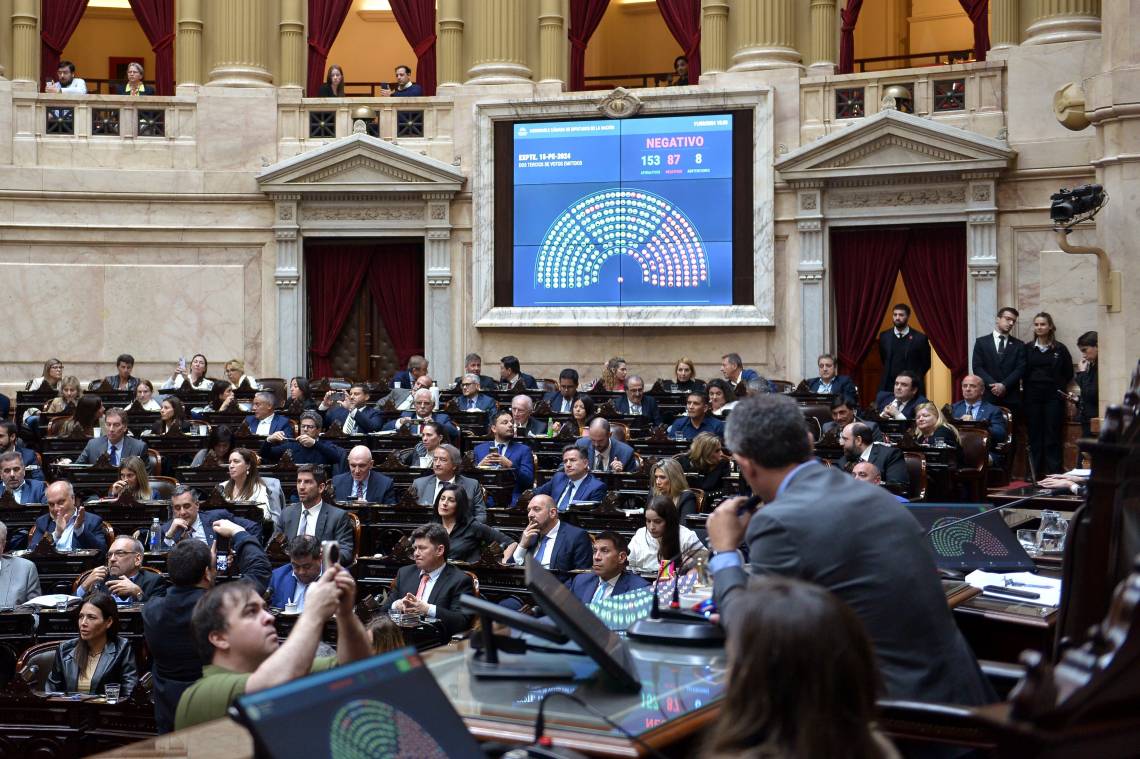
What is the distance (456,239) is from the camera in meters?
16.1

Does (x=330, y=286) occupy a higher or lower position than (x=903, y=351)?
higher

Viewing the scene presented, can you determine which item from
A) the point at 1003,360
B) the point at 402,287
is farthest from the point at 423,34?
the point at 1003,360

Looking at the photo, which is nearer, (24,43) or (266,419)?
(266,419)

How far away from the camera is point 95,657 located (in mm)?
6156

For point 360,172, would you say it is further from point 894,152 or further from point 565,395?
point 894,152

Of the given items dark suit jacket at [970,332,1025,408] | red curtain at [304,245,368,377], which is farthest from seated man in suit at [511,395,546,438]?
red curtain at [304,245,368,377]

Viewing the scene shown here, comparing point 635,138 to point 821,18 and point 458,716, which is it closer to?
point 821,18

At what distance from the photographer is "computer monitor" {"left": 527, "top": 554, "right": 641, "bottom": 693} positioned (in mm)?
2549

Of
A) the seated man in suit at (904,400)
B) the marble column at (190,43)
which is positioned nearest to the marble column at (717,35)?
the seated man in suit at (904,400)

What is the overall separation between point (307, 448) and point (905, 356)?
6348 millimetres

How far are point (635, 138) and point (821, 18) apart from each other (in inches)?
106

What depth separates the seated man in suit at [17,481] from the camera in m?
9.62

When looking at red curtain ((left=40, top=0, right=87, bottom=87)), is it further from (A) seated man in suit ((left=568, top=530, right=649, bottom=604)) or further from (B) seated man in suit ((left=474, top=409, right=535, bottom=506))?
(A) seated man in suit ((left=568, top=530, right=649, bottom=604))

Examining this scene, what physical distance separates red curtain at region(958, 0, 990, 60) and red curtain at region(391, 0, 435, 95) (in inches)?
262
